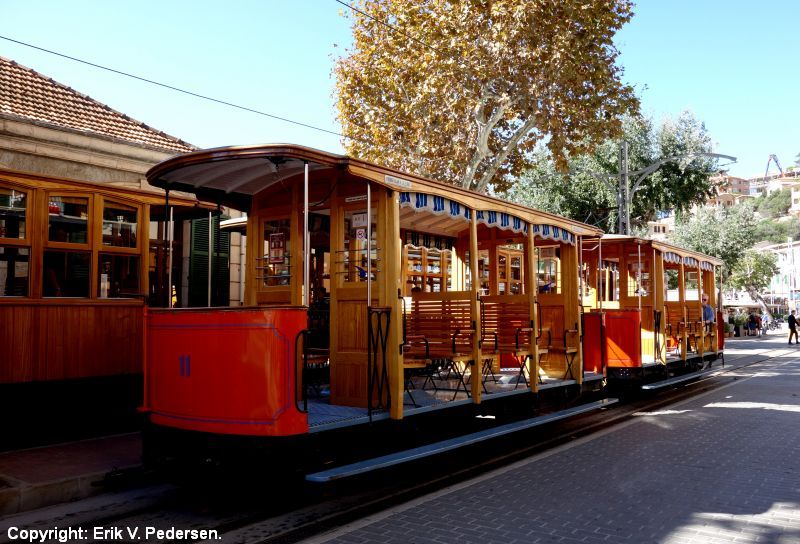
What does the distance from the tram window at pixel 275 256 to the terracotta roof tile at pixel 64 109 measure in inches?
219

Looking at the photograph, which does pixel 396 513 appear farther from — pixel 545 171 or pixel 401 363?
pixel 545 171

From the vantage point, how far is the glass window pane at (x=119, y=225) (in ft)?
27.8

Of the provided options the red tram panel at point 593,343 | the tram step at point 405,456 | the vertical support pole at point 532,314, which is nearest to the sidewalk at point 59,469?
the tram step at point 405,456

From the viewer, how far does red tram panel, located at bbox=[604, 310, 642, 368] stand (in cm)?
1124

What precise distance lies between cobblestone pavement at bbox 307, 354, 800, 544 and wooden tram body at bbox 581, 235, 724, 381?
82.9 inches

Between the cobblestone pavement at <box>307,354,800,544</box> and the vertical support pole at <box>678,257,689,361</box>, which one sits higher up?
the vertical support pole at <box>678,257,689,361</box>

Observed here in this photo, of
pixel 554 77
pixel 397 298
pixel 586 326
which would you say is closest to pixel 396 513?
pixel 397 298

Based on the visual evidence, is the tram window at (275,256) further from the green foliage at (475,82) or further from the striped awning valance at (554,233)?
the green foliage at (475,82)

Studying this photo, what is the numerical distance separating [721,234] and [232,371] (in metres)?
34.6

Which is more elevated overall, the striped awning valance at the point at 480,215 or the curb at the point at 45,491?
the striped awning valance at the point at 480,215

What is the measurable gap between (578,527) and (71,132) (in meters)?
10.1

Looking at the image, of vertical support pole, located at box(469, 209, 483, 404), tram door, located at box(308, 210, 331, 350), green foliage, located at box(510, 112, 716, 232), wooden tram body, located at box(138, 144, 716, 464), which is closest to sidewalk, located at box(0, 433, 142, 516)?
wooden tram body, located at box(138, 144, 716, 464)

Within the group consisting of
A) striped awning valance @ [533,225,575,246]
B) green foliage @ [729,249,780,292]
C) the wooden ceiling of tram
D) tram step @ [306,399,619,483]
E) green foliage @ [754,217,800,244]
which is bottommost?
tram step @ [306,399,619,483]

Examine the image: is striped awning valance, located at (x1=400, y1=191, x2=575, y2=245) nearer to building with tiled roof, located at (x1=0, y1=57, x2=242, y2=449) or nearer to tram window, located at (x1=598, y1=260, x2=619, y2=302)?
building with tiled roof, located at (x1=0, y1=57, x2=242, y2=449)
